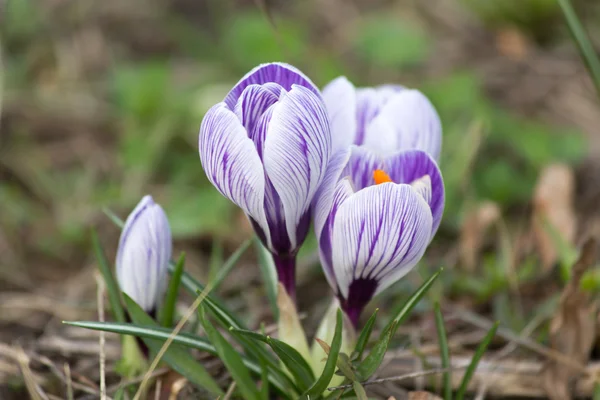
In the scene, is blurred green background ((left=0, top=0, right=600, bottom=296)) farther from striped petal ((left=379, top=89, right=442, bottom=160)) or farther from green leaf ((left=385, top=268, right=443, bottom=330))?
green leaf ((left=385, top=268, right=443, bottom=330))

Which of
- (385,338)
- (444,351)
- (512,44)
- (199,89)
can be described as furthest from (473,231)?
(512,44)

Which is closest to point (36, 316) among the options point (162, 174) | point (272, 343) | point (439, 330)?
point (162, 174)

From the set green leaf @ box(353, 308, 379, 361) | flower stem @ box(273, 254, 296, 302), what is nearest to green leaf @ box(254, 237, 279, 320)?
flower stem @ box(273, 254, 296, 302)

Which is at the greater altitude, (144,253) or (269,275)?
(144,253)

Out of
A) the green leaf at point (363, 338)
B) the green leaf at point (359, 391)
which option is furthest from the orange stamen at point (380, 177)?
the green leaf at point (359, 391)

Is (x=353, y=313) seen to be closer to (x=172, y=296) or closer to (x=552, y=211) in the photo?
(x=172, y=296)

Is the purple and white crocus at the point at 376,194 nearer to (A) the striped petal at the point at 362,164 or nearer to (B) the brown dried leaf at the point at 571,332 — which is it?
(A) the striped petal at the point at 362,164
